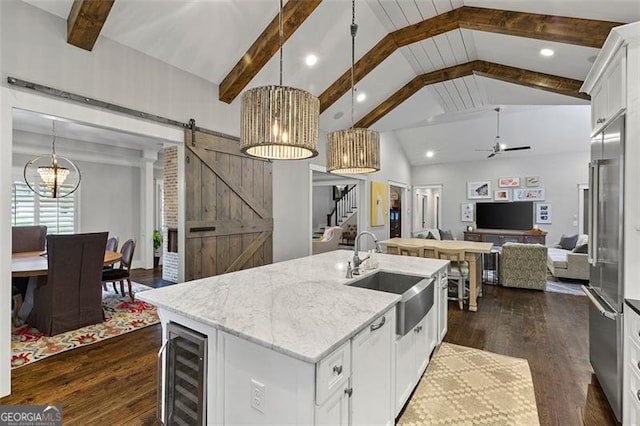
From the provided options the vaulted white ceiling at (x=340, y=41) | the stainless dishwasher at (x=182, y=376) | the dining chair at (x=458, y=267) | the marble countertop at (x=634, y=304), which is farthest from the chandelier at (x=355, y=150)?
the dining chair at (x=458, y=267)

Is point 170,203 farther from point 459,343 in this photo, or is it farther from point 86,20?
point 459,343

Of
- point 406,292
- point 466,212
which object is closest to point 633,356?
point 406,292

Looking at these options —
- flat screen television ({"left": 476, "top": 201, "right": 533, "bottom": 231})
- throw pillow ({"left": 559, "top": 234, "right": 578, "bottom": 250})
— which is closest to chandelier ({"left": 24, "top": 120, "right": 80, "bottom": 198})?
flat screen television ({"left": 476, "top": 201, "right": 533, "bottom": 231})

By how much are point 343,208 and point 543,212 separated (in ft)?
21.5

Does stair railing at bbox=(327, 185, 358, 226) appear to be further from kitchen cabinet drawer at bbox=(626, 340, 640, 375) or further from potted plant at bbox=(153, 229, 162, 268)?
kitchen cabinet drawer at bbox=(626, 340, 640, 375)

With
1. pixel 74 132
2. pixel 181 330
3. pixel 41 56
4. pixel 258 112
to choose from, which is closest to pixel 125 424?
pixel 181 330

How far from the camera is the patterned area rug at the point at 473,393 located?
210 centimetres

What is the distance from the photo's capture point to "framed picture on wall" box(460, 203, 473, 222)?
9531 millimetres

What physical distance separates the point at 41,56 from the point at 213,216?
2151mm

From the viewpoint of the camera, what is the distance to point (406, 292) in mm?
2029

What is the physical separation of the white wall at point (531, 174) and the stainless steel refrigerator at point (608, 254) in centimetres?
718

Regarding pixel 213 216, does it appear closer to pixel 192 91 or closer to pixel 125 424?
pixel 192 91

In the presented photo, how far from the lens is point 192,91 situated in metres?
3.71

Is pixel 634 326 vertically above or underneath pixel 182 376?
above
